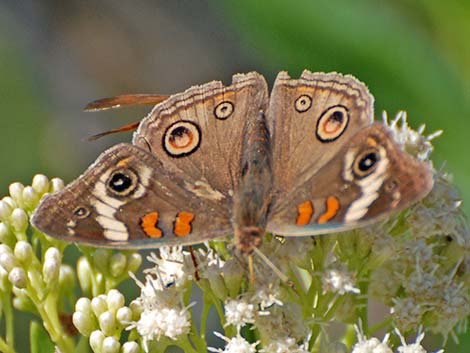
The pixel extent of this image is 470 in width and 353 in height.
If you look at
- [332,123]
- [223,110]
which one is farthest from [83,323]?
[332,123]

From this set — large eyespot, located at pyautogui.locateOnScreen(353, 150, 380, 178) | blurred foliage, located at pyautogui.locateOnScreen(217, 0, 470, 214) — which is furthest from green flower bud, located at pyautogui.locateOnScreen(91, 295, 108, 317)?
blurred foliage, located at pyautogui.locateOnScreen(217, 0, 470, 214)

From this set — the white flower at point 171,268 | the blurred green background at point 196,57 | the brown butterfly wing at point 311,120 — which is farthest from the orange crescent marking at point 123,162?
the blurred green background at point 196,57

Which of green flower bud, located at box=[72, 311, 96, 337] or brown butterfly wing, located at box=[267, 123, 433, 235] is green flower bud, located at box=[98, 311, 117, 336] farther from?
brown butterfly wing, located at box=[267, 123, 433, 235]

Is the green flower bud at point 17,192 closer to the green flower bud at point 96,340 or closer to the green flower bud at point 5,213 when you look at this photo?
the green flower bud at point 5,213

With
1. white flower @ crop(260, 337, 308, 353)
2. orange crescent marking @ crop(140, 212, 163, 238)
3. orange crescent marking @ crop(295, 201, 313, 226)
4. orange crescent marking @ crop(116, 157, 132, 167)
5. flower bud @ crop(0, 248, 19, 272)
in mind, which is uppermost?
orange crescent marking @ crop(295, 201, 313, 226)

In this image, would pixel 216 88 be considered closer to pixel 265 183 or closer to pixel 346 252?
pixel 265 183

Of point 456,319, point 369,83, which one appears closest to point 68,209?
point 456,319

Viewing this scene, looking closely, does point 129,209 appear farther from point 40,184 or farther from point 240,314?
point 40,184
